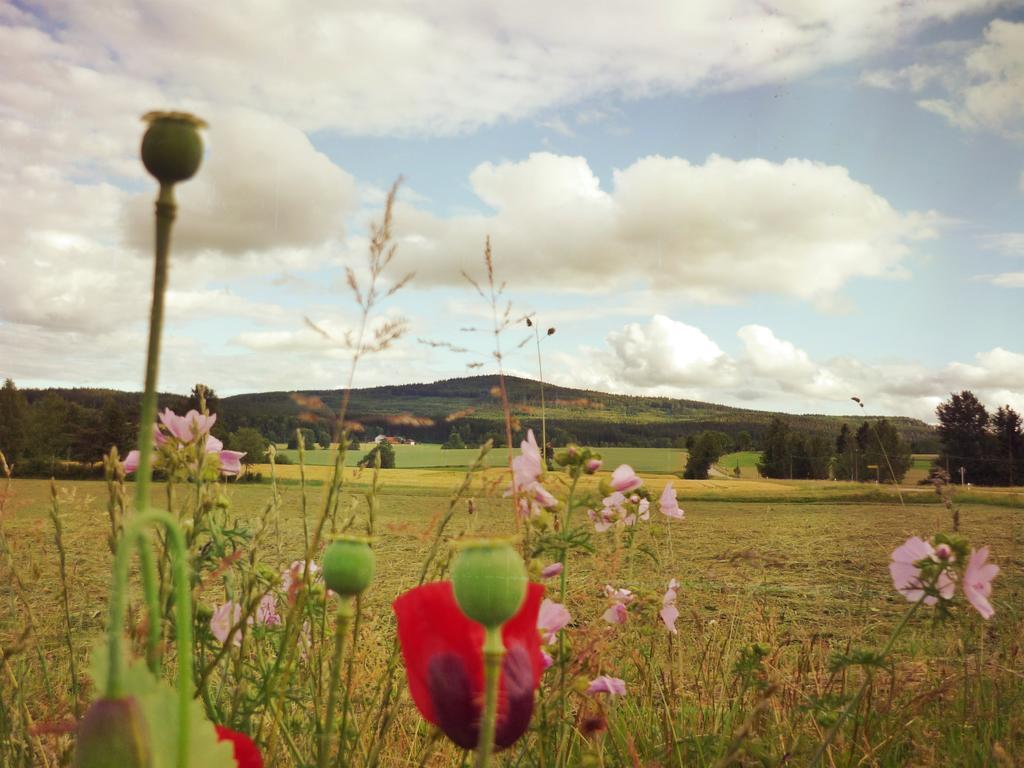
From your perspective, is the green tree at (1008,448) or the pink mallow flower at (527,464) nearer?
the pink mallow flower at (527,464)

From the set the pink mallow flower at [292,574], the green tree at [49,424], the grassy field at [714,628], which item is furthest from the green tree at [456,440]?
the green tree at [49,424]

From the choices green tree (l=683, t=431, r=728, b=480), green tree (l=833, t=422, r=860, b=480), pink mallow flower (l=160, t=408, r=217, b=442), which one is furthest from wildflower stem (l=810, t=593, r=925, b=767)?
green tree (l=683, t=431, r=728, b=480)

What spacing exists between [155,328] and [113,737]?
0.14 meters

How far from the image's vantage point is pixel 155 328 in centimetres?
28

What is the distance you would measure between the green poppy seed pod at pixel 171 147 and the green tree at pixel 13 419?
25.3m

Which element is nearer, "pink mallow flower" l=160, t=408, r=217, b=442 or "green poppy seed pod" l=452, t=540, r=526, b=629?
"green poppy seed pod" l=452, t=540, r=526, b=629

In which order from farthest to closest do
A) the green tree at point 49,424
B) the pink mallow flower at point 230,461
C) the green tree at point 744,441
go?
the green tree at point 744,441, the green tree at point 49,424, the pink mallow flower at point 230,461

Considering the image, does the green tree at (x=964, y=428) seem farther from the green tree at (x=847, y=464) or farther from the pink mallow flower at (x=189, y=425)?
the pink mallow flower at (x=189, y=425)

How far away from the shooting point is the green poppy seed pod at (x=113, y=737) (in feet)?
0.79

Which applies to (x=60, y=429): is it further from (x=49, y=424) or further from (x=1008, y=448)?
(x=1008, y=448)

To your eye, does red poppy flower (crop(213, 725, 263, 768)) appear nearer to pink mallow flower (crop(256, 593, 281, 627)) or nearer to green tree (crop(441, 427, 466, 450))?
pink mallow flower (crop(256, 593, 281, 627))

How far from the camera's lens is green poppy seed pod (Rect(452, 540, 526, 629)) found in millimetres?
367

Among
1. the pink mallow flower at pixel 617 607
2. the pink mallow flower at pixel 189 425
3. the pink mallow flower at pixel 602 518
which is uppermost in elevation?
the pink mallow flower at pixel 189 425

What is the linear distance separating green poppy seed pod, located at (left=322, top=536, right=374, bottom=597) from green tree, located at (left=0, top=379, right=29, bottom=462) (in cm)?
2515
